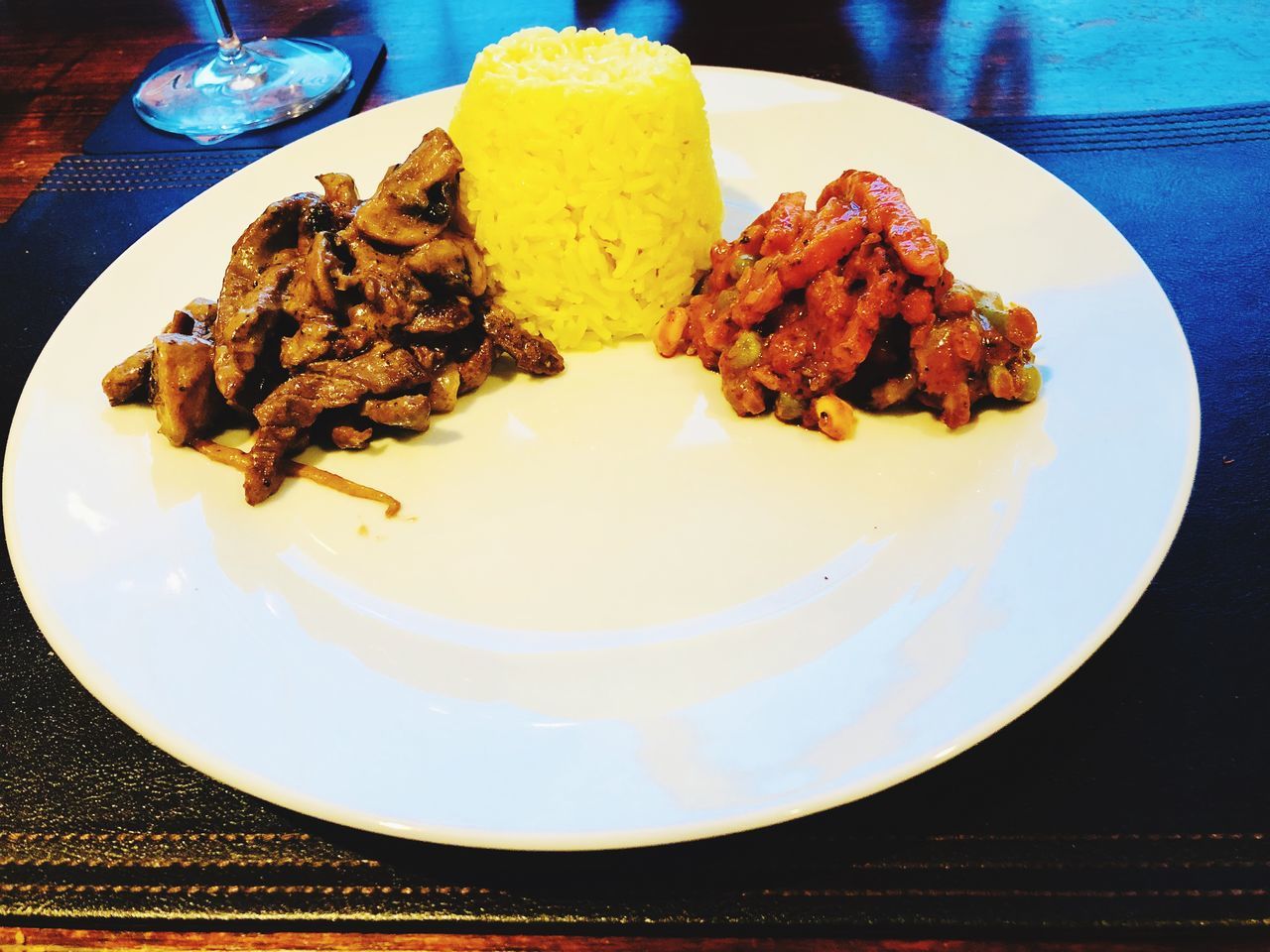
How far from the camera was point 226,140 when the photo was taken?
3.78m

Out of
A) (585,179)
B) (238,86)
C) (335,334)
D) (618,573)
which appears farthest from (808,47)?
(618,573)

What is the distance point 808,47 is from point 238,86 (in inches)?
97.6

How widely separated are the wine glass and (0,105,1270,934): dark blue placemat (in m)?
2.62

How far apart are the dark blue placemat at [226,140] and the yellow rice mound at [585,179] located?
4.36 feet

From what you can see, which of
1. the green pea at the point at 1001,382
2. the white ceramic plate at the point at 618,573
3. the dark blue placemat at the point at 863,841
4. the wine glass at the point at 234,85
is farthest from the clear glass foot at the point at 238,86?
the green pea at the point at 1001,382

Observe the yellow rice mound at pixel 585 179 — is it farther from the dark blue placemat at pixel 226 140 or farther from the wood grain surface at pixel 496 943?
the wood grain surface at pixel 496 943

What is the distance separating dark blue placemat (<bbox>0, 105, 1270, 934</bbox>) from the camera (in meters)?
1.55

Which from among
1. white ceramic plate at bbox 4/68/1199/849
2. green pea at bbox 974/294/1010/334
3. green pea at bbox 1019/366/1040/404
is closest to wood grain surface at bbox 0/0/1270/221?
white ceramic plate at bbox 4/68/1199/849

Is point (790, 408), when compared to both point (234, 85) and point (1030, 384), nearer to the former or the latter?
point (1030, 384)

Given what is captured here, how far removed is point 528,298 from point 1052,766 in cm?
187

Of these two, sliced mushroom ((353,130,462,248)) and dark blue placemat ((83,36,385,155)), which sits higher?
sliced mushroom ((353,130,462,248))

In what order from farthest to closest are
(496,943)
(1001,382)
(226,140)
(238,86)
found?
1. (238,86)
2. (226,140)
3. (1001,382)
4. (496,943)

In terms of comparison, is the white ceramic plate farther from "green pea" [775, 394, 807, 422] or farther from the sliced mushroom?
the sliced mushroom

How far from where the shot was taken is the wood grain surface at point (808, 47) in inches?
149
